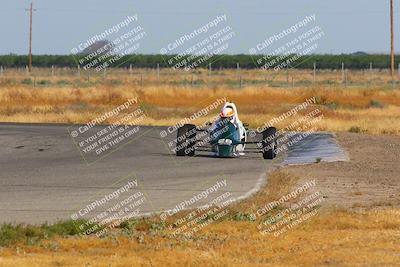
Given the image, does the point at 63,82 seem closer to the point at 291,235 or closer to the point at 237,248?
the point at 291,235

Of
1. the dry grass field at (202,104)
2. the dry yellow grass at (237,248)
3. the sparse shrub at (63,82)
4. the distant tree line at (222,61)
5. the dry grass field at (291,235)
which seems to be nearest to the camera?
the dry yellow grass at (237,248)

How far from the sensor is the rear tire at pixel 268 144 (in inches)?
1134

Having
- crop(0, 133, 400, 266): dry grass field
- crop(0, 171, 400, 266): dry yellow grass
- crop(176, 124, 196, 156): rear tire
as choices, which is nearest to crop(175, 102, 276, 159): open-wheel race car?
crop(176, 124, 196, 156): rear tire

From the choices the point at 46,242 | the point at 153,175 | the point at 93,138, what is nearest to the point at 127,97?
the point at 93,138

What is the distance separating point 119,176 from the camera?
80.0ft

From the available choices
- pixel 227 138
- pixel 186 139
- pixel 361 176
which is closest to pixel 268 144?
pixel 227 138

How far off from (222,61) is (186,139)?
112m

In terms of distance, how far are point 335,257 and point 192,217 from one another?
4.06m

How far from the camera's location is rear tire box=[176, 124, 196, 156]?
97.0 ft

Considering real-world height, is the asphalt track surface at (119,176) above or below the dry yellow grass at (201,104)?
above

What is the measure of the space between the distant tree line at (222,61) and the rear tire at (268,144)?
10382 centimetres

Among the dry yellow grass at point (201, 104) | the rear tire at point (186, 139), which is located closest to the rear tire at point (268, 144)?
the rear tire at point (186, 139)

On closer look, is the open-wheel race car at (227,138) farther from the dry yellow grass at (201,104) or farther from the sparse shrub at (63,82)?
the sparse shrub at (63,82)

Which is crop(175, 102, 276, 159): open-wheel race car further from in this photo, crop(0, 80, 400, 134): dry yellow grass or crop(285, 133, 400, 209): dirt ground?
crop(0, 80, 400, 134): dry yellow grass
